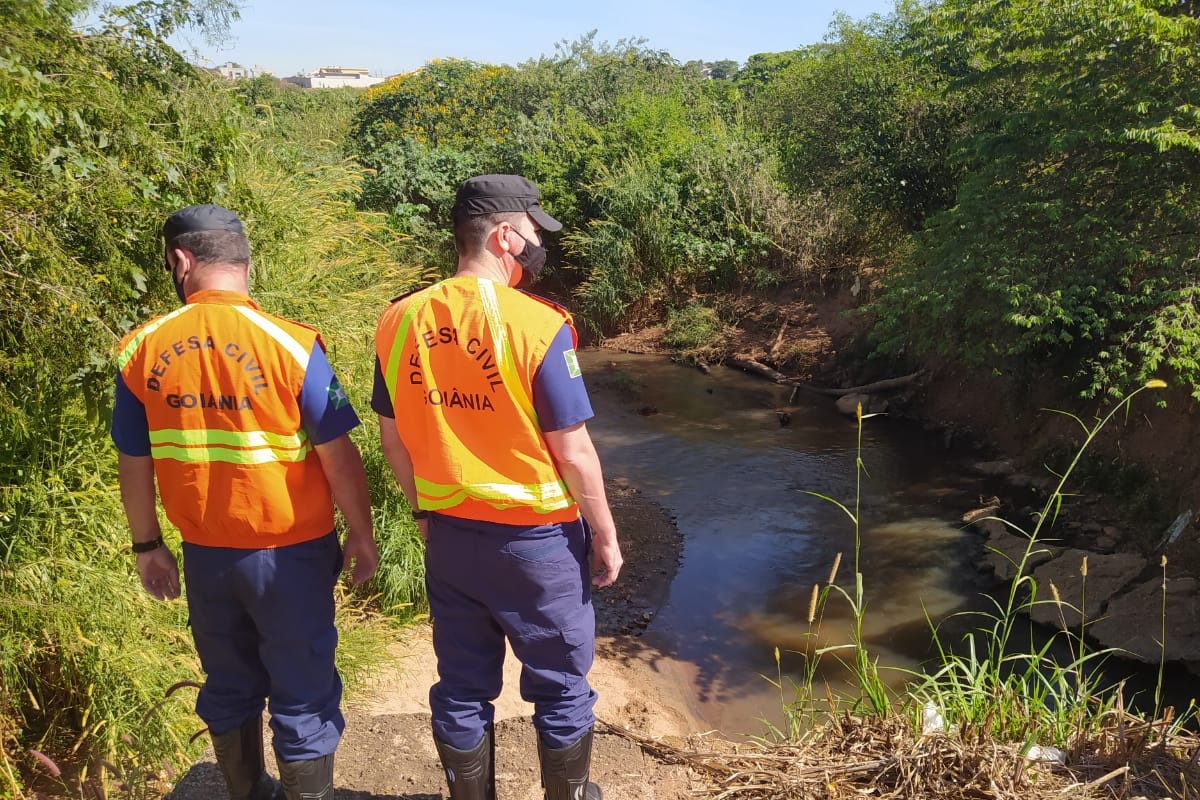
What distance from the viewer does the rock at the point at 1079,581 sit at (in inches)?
267

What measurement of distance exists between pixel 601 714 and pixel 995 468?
6.19 metres

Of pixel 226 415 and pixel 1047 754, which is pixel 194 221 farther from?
pixel 1047 754

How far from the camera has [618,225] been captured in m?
16.2

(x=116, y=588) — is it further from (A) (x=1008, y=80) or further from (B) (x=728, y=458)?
(A) (x=1008, y=80)

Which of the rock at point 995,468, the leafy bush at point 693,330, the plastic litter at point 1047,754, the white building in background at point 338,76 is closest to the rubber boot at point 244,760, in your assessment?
the plastic litter at point 1047,754

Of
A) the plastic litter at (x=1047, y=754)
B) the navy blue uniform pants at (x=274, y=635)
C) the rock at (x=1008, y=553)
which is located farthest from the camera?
the rock at (x=1008, y=553)

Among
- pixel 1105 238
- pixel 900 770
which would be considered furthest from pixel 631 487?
pixel 900 770

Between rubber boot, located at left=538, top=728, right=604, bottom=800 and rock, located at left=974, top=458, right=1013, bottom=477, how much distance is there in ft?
27.4

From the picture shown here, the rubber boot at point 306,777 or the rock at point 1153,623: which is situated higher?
the rubber boot at point 306,777

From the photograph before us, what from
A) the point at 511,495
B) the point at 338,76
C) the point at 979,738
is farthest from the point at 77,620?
the point at 338,76

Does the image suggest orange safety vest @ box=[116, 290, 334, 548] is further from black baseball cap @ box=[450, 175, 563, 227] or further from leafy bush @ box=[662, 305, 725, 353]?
leafy bush @ box=[662, 305, 725, 353]

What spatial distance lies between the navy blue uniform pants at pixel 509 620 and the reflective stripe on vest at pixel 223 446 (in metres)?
0.47

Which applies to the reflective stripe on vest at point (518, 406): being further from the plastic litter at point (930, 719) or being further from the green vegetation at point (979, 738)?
the plastic litter at point (930, 719)

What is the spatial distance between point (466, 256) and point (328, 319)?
392cm
